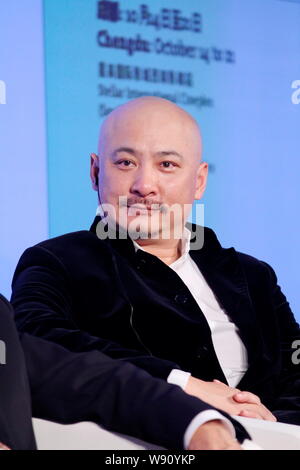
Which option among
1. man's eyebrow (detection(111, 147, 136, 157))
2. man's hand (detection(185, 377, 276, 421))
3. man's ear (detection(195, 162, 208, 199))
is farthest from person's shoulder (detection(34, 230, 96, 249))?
man's hand (detection(185, 377, 276, 421))

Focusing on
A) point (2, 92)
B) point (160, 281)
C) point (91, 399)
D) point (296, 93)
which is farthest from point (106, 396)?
point (296, 93)

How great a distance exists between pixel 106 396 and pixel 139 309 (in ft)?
2.04

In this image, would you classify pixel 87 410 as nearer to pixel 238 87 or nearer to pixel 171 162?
pixel 171 162

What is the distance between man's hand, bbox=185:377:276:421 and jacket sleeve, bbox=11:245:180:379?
0.07m

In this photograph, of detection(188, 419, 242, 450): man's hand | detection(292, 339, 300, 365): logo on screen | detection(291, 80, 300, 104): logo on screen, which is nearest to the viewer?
detection(188, 419, 242, 450): man's hand

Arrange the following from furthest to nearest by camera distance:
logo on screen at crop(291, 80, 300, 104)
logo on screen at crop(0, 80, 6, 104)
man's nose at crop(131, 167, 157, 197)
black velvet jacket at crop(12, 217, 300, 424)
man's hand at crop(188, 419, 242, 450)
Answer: logo on screen at crop(291, 80, 300, 104), logo on screen at crop(0, 80, 6, 104), man's nose at crop(131, 167, 157, 197), black velvet jacket at crop(12, 217, 300, 424), man's hand at crop(188, 419, 242, 450)

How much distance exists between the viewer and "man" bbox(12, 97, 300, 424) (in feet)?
6.67

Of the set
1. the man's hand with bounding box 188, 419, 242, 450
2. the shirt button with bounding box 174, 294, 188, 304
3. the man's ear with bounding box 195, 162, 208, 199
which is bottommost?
the man's hand with bounding box 188, 419, 242, 450

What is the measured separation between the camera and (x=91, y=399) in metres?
1.44

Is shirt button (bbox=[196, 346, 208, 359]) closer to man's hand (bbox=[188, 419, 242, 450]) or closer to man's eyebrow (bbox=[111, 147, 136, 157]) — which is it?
man's eyebrow (bbox=[111, 147, 136, 157])

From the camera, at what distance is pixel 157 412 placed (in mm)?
1347

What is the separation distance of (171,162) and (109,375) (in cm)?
90
